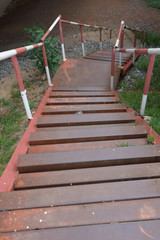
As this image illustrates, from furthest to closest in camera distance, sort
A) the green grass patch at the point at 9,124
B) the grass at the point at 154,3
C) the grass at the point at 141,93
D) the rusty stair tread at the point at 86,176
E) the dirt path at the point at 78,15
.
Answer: the grass at the point at 154,3, the dirt path at the point at 78,15, the green grass patch at the point at 9,124, the grass at the point at 141,93, the rusty stair tread at the point at 86,176

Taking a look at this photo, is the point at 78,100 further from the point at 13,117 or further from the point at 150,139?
the point at 13,117

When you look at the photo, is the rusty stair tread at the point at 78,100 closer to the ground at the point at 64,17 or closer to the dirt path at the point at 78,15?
the ground at the point at 64,17

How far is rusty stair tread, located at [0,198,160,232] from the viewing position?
1.14m

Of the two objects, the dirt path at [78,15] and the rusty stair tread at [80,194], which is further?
the dirt path at [78,15]

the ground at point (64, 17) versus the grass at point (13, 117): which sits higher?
the ground at point (64, 17)

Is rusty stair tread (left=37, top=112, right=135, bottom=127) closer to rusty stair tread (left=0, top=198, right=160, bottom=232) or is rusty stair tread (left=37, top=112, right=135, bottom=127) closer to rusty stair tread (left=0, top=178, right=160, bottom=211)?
rusty stair tread (left=0, top=178, right=160, bottom=211)

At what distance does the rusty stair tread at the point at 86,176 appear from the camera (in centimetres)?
143

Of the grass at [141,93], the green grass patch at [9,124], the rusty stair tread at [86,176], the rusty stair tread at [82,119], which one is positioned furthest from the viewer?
the green grass patch at [9,124]

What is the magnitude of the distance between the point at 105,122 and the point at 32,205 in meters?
1.38

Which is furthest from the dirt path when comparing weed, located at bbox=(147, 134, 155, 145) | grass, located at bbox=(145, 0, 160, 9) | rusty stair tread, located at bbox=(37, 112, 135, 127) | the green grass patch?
→ weed, located at bbox=(147, 134, 155, 145)

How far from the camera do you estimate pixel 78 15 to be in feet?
50.8

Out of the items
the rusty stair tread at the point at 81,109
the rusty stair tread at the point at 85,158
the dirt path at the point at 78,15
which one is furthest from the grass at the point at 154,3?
the rusty stair tread at the point at 85,158

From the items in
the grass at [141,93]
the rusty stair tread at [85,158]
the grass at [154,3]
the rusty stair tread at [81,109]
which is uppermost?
the rusty stair tread at [85,158]

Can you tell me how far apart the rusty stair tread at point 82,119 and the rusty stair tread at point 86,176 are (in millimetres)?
856
